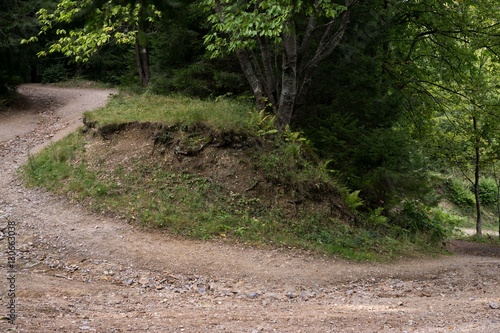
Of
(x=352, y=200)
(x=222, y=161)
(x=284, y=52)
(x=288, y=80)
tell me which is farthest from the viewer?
(x=288, y=80)

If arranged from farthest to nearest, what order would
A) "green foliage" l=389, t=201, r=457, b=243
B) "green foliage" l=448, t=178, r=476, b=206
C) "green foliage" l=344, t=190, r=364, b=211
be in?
"green foliage" l=448, t=178, r=476, b=206 < "green foliage" l=389, t=201, r=457, b=243 < "green foliage" l=344, t=190, r=364, b=211

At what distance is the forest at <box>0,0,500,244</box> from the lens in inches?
495

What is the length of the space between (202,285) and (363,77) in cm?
778

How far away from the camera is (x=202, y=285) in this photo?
832 centimetres

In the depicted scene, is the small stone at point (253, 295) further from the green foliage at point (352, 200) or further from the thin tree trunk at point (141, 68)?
the thin tree trunk at point (141, 68)

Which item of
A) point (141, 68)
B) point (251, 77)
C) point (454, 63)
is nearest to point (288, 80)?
point (251, 77)

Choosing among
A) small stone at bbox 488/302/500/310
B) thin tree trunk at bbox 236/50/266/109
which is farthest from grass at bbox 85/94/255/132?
small stone at bbox 488/302/500/310

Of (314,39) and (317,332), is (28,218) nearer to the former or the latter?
(317,332)

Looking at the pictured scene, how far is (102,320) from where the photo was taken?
593 centimetres

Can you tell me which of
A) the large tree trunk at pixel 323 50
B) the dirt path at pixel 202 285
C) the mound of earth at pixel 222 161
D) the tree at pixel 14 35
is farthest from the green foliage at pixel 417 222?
the tree at pixel 14 35

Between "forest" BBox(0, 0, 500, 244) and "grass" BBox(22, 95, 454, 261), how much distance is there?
0.98 m

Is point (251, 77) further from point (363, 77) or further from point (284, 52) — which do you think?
point (363, 77)

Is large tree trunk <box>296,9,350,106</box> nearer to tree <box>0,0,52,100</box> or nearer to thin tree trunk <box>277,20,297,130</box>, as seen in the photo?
thin tree trunk <box>277,20,297,130</box>

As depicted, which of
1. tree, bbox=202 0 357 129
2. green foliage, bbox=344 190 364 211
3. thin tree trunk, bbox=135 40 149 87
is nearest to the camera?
tree, bbox=202 0 357 129
